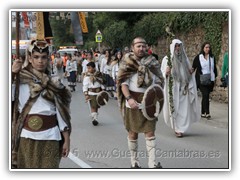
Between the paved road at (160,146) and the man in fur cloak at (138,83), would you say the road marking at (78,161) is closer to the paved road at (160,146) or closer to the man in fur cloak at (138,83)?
the paved road at (160,146)

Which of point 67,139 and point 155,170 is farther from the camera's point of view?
point 155,170

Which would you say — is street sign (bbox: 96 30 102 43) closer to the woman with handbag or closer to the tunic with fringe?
the woman with handbag

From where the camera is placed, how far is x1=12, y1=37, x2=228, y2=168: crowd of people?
573 centimetres

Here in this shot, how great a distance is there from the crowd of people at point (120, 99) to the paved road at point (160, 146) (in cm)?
51

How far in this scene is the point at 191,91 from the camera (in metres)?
10.8

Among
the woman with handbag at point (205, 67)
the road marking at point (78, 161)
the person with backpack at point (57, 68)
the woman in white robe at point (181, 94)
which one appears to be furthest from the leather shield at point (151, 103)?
the woman with handbag at point (205, 67)

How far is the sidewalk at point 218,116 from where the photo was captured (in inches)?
469

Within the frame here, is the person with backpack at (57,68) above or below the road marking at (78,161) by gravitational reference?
above

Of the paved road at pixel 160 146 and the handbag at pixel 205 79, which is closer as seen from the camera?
the paved road at pixel 160 146

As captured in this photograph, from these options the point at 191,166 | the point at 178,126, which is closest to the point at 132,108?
the point at 191,166

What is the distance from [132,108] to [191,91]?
363 cm

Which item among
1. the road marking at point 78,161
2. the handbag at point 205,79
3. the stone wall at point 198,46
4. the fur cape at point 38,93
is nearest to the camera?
the fur cape at point 38,93

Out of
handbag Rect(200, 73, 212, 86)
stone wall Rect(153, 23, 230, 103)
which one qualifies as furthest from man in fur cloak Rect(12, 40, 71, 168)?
stone wall Rect(153, 23, 230, 103)
